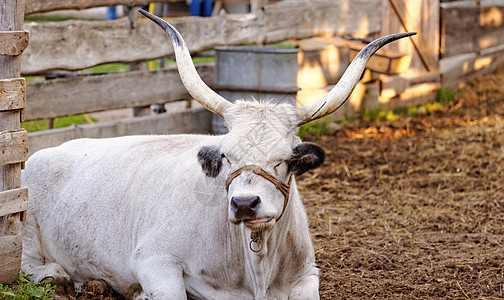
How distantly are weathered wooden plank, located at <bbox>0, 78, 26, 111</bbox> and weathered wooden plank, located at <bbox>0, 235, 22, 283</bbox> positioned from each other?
2.52 feet

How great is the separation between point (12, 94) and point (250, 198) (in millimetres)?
1585

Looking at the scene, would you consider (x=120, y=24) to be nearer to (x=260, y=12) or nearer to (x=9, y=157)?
(x=260, y=12)

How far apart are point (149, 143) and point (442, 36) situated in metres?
7.54

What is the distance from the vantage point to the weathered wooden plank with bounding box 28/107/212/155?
6.52 meters

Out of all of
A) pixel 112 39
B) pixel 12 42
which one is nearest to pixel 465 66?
pixel 112 39

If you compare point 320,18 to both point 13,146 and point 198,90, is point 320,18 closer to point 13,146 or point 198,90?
point 198,90

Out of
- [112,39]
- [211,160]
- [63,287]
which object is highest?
[112,39]

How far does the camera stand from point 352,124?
9359 mm

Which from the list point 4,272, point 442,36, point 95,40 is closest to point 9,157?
point 4,272

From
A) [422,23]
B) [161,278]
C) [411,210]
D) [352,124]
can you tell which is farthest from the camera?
[422,23]

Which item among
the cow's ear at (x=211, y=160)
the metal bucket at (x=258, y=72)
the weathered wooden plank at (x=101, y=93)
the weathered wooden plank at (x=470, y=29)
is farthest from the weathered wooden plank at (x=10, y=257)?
the weathered wooden plank at (x=470, y=29)

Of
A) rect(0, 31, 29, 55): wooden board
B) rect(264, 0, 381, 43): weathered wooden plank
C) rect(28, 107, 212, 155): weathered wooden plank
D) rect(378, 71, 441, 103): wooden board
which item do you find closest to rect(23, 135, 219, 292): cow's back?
rect(0, 31, 29, 55): wooden board

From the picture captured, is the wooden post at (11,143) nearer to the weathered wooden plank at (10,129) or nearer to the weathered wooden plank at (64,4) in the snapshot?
the weathered wooden plank at (10,129)

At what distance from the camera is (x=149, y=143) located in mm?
4844
